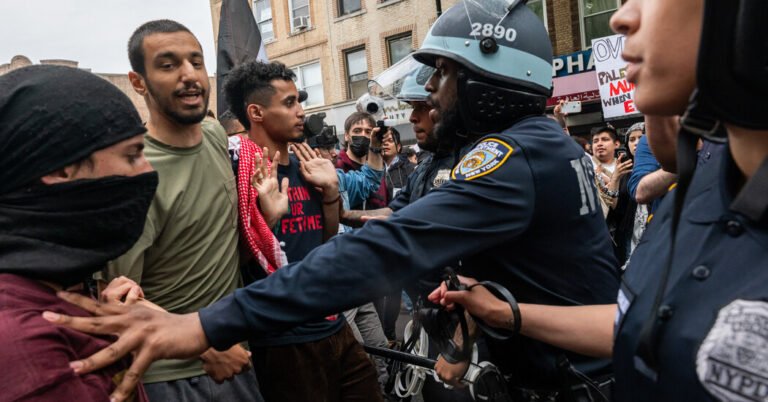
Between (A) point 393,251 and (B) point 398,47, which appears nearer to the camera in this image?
(A) point 393,251

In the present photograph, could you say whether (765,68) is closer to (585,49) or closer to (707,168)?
→ (707,168)

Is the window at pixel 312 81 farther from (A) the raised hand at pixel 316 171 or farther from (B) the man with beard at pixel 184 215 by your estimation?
(B) the man with beard at pixel 184 215

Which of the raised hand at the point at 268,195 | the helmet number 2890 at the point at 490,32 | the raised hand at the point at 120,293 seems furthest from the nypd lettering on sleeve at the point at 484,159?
the raised hand at the point at 268,195

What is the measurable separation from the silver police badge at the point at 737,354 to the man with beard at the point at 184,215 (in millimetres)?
1730

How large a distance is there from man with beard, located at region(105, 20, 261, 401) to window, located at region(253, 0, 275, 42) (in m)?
20.8

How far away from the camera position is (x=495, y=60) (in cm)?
228

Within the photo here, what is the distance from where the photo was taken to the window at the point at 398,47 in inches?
747

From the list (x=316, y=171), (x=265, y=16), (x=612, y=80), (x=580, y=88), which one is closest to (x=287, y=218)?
(x=316, y=171)

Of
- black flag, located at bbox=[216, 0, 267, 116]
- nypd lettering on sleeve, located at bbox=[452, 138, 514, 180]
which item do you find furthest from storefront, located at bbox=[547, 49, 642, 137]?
nypd lettering on sleeve, located at bbox=[452, 138, 514, 180]

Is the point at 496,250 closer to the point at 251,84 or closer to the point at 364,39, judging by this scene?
the point at 251,84

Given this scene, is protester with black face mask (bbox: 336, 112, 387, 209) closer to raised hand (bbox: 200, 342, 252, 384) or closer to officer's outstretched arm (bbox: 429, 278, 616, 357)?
raised hand (bbox: 200, 342, 252, 384)

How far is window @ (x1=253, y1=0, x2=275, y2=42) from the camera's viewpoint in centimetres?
2250

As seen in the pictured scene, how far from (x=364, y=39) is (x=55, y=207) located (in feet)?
62.8

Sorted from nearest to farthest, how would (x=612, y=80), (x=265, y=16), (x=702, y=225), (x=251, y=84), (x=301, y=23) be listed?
(x=702, y=225) < (x=251, y=84) < (x=612, y=80) < (x=301, y=23) < (x=265, y=16)
